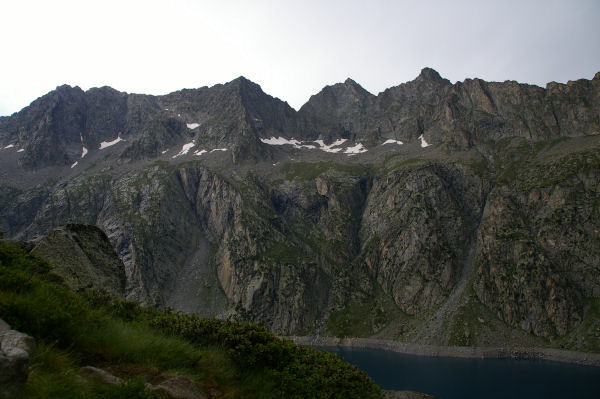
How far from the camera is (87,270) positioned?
53.6 ft

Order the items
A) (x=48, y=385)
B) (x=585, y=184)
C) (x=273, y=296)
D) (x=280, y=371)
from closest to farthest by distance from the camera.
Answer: (x=48, y=385) < (x=280, y=371) < (x=585, y=184) < (x=273, y=296)

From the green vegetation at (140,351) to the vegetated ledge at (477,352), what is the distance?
112 meters

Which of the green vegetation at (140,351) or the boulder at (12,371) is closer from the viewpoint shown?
the boulder at (12,371)

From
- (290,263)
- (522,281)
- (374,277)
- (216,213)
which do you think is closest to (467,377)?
(522,281)

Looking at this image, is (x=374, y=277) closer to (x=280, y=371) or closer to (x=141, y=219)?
(x=141, y=219)

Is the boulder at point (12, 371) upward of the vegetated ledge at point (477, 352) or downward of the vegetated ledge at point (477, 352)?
upward

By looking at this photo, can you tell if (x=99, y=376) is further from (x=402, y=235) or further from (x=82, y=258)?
(x=402, y=235)

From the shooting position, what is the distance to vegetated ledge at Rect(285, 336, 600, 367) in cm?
9630

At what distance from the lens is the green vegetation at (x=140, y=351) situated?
7293mm

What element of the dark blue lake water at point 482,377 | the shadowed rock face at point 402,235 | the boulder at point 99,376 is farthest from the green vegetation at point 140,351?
the shadowed rock face at point 402,235

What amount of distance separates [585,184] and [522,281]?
45376 mm

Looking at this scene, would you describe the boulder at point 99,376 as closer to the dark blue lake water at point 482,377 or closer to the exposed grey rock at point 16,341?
the exposed grey rock at point 16,341

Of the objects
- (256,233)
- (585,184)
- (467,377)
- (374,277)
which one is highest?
(585,184)

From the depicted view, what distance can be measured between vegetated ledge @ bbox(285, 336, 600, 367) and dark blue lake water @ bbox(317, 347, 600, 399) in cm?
339
